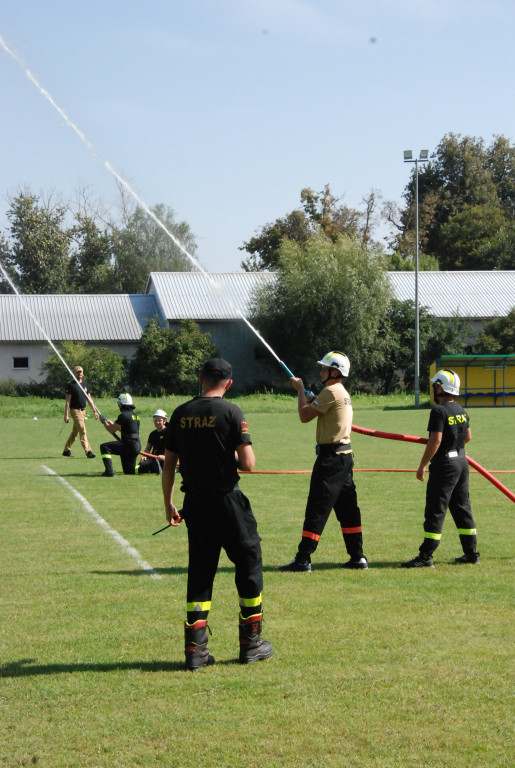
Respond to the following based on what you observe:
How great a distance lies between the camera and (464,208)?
294ft

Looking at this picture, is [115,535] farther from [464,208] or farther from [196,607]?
[464,208]

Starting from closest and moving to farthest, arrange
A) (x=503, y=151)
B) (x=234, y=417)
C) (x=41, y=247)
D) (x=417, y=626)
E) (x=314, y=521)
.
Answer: (x=234, y=417), (x=417, y=626), (x=314, y=521), (x=41, y=247), (x=503, y=151)

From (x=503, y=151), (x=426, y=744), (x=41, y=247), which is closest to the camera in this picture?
(x=426, y=744)

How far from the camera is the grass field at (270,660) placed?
4.82 metres

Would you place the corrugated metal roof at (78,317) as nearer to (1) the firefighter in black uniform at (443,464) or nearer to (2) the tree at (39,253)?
(2) the tree at (39,253)

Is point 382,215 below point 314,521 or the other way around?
the other way around

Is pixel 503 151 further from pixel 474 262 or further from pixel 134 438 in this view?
pixel 134 438

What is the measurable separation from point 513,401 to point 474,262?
37216mm

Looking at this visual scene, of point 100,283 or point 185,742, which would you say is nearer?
point 185,742

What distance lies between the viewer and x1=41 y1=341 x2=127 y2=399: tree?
53.4 metres

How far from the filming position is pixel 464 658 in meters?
6.29

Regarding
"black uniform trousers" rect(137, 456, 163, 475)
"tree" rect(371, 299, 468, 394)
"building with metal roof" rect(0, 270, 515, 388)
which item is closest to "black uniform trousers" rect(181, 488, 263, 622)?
"black uniform trousers" rect(137, 456, 163, 475)

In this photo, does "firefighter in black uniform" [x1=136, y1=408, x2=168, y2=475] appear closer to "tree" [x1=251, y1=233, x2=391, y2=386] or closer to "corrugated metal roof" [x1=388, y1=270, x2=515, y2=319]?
"tree" [x1=251, y1=233, x2=391, y2=386]

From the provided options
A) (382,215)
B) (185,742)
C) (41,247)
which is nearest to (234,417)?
(185,742)
